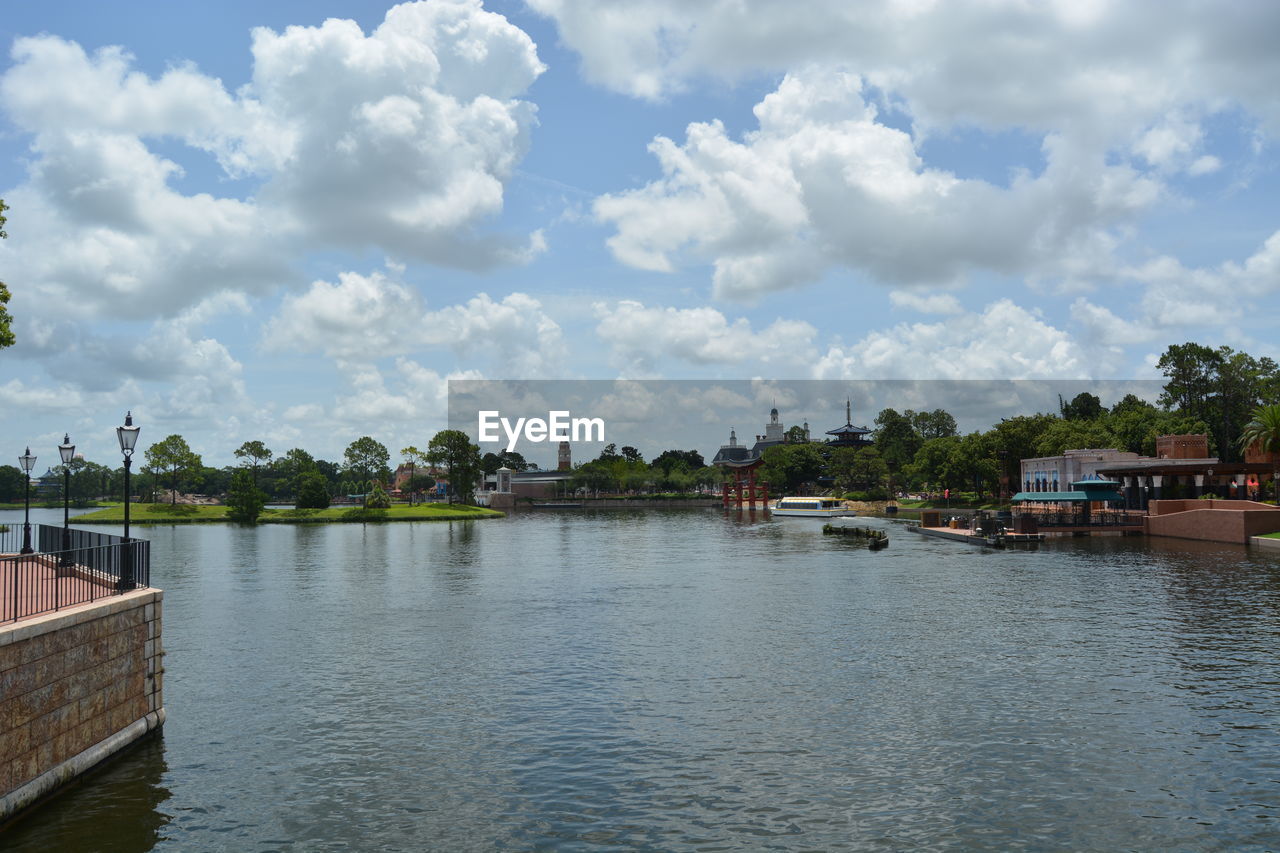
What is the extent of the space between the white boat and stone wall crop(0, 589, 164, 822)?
140 meters

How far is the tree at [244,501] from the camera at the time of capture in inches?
5472

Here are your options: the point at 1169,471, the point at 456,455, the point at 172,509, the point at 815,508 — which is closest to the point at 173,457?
the point at 172,509

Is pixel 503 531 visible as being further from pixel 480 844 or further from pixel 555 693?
pixel 480 844

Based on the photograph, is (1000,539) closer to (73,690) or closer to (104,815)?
(104,815)

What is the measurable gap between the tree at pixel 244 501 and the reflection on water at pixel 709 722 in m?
93.0

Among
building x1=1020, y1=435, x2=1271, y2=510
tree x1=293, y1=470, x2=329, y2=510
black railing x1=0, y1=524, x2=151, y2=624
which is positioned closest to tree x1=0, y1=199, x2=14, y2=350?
black railing x1=0, y1=524, x2=151, y2=624

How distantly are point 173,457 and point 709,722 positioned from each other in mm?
155577

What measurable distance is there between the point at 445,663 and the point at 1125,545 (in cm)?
7133

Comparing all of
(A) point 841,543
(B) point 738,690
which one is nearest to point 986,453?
(A) point 841,543

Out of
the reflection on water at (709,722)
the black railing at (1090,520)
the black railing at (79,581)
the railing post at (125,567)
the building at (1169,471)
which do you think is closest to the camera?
the reflection on water at (709,722)

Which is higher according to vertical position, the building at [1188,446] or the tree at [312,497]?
the building at [1188,446]

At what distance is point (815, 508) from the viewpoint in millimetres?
163125

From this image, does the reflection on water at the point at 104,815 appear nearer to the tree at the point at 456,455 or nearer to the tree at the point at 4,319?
the tree at the point at 4,319

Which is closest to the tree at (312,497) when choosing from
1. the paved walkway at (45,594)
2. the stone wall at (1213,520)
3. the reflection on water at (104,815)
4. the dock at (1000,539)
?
the dock at (1000,539)
